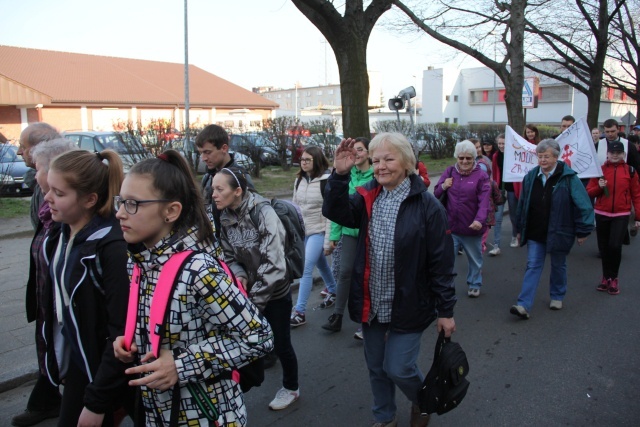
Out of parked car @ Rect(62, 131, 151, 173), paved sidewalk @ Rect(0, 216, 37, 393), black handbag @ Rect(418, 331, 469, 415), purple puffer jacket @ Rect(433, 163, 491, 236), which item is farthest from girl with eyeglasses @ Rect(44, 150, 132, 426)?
parked car @ Rect(62, 131, 151, 173)

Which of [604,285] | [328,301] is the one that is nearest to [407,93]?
[604,285]

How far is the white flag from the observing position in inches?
277

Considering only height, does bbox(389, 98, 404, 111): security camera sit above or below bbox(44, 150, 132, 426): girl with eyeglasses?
above

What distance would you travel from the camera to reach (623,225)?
657cm

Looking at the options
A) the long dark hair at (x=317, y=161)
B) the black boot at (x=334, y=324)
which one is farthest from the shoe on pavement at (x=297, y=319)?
the long dark hair at (x=317, y=161)

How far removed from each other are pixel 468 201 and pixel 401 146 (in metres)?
3.20

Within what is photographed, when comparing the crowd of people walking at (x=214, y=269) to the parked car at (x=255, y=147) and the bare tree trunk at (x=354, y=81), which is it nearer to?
the bare tree trunk at (x=354, y=81)

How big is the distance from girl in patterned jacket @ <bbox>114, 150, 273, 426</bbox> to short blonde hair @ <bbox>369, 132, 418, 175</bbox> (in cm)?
143

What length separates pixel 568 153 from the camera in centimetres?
753

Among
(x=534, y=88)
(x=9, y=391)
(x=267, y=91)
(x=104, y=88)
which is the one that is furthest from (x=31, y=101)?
(x=267, y=91)

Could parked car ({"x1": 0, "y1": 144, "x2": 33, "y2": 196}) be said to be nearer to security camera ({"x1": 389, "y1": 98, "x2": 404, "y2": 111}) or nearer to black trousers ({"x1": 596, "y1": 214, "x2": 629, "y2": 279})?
security camera ({"x1": 389, "y1": 98, "x2": 404, "y2": 111})

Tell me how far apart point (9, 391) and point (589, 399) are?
14.4 feet

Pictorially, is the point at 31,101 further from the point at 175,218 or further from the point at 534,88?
the point at 175,218

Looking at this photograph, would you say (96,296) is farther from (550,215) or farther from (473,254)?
(473,254)
